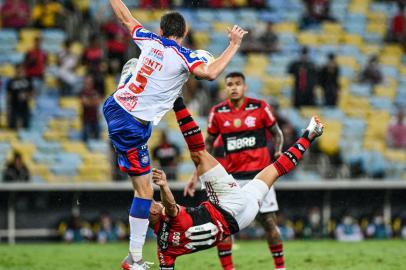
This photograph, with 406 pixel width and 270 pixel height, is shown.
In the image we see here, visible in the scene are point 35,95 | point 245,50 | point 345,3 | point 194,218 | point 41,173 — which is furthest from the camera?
point 345,3

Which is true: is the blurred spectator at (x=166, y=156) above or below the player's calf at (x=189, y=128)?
below

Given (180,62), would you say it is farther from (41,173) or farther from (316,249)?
(41,173)

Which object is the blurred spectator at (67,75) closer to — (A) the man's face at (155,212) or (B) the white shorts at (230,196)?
(B) the white shorts at (230,196)

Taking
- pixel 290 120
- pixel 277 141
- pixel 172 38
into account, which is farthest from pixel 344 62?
pixel 172 38

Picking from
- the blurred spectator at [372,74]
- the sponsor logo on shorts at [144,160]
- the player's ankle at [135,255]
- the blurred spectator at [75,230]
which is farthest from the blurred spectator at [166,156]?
the player's ankle at [135,255]

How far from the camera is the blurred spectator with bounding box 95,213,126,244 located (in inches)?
856

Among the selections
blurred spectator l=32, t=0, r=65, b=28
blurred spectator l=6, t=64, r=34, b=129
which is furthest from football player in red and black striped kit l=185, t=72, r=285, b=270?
blurred spectator l=32, t=0, r=65, b=28

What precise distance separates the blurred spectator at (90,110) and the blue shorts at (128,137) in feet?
36.2

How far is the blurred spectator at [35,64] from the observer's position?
2367 cm

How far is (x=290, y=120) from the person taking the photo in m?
23.5

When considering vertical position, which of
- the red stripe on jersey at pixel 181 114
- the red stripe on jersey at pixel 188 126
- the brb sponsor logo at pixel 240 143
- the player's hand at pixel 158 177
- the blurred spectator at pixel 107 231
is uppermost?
the red stripe on jersey at pixel 181 114

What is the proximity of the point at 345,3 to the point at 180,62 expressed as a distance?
703 inches

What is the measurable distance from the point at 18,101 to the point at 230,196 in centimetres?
1239

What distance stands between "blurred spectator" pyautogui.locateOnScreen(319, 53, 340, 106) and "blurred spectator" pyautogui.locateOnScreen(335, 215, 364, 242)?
3390 mm
